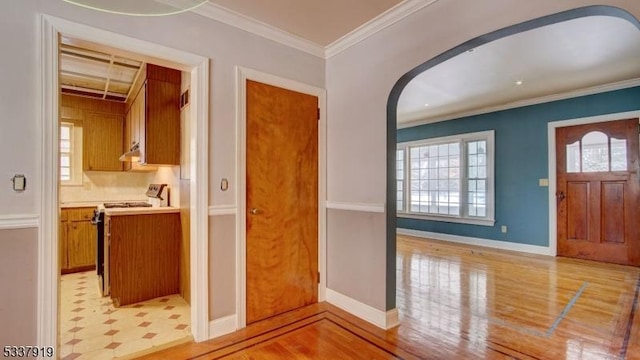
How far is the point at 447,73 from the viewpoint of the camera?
4012mm

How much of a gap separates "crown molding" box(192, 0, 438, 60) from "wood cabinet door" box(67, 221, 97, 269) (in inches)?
138

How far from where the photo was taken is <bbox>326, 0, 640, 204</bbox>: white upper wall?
1.95 m

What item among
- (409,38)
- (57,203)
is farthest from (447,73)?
(57,203)

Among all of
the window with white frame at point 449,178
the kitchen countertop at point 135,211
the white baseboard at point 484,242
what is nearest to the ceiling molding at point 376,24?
the kitchen countertop at point 135,211

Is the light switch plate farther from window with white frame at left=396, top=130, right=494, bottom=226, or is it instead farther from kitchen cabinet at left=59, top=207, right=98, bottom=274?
window with white frame at left=396, top=130, right=494, bottom=226

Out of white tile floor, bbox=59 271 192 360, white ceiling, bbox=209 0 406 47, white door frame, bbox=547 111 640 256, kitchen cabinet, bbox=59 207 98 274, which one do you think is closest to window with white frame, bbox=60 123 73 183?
kitchen cabinet, bbox=59 207 98 274

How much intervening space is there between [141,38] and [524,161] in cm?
577

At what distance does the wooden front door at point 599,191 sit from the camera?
4.38m

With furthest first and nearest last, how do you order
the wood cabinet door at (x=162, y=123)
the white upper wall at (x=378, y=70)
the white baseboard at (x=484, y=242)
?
the white baseboard at (x=484, y=242) < the wood cabinet door at (x=162, y=123) < the white upper wall at (x=378, y=70)

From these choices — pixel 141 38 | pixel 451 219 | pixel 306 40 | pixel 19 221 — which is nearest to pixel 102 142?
pixel 141 38

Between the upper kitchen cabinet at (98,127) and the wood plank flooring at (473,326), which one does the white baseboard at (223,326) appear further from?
the upper kitchen cabinet at (98,127)

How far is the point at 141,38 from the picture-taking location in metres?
2.11

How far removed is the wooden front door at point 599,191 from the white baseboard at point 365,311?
4062 millimetres

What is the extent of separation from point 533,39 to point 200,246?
368 centimetres
